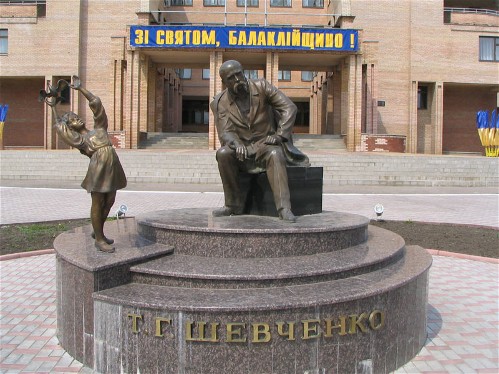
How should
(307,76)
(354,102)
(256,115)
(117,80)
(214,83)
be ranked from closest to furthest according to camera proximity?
(256,115)
(214,83)
(354,102)
(117,80)
(307,76)

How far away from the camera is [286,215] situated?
15.4 feet

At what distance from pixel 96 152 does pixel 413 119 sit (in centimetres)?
3170

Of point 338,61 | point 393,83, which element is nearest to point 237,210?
point 338,61

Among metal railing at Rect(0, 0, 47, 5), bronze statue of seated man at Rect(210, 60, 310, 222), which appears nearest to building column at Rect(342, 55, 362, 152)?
metal railing at Rect(0, 0, 47, 5)

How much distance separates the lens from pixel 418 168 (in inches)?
786

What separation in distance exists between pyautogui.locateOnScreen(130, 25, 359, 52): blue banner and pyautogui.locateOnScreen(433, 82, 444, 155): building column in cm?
950

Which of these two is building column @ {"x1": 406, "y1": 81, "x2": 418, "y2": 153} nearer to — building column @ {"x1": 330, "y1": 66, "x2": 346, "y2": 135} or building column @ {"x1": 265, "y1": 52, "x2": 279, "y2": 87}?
building column @ {"x1": 330, "y1": 66, "x2": 346, "y2": 135}

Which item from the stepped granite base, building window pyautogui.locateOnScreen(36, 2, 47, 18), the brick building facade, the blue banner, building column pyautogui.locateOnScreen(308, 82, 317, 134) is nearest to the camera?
the stepped granite base

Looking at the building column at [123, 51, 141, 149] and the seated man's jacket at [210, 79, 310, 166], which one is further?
the building column at [123, 51, 141, 149]

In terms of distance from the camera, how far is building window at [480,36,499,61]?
107 feet

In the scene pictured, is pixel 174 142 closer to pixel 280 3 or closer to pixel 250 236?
pixel 280 3

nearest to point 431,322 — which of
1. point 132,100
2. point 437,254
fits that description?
point 437,254

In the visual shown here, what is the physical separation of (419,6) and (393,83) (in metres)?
5.54

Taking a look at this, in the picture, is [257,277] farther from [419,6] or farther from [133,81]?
[419,6]
